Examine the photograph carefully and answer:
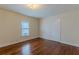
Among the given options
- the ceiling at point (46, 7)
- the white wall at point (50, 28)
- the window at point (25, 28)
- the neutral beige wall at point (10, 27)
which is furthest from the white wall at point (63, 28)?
the neutral beige wall at point (10, 27)

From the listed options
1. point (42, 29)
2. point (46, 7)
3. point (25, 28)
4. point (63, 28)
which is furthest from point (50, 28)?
point (46, 7)

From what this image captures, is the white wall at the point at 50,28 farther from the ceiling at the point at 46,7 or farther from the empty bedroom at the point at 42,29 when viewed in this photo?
the ceiling at the point at 46,7

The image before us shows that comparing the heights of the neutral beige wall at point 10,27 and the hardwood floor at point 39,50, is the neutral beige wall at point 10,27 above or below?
above

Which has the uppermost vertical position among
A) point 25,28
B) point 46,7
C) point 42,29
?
point 46,7

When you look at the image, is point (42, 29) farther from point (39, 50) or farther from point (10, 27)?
point (39, 50)

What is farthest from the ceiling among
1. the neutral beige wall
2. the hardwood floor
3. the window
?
the hardwood floor

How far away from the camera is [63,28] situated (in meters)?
4.22

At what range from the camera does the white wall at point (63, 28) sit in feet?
12.0

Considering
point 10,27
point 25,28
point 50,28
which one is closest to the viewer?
point 10,27

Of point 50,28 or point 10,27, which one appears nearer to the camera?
point 10,27

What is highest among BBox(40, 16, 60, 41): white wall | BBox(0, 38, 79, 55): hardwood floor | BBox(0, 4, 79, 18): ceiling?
BBox(0, 4, 79, 18): ceiling

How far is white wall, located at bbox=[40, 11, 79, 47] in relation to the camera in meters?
3.65

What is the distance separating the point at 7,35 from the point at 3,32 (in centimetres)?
26

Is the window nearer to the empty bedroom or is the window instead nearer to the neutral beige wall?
the empty bedroom
